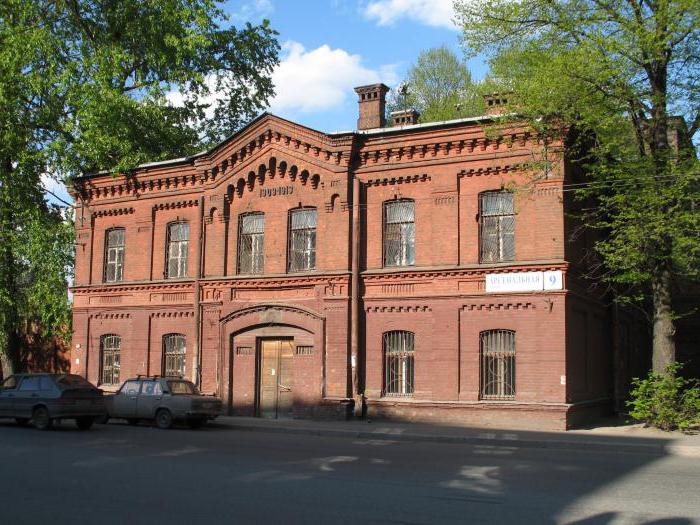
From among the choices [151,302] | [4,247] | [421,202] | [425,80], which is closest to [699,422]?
[421,202]

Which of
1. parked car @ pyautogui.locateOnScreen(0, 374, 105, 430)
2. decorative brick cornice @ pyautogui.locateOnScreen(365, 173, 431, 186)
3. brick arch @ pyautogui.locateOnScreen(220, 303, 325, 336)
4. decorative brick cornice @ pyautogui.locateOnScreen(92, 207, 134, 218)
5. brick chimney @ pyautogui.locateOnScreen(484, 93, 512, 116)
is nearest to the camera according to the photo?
parked car @ pyautogui.locateOnScreen(0, 374, 105, 430)

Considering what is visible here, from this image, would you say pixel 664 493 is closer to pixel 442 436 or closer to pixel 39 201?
pixel 442 436

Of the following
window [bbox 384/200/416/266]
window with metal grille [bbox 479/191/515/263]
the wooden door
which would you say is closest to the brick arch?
the wooden door

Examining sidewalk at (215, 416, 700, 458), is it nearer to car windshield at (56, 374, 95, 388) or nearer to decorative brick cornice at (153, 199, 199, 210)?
car windshield at (56, 374, 95, 388)

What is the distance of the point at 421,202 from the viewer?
75.0 feet

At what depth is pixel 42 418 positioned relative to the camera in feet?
64.9

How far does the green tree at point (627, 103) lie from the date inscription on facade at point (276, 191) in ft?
26.3

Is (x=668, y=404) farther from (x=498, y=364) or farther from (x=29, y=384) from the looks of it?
(x=29, y=384)

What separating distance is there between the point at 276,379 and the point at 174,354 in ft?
15.2

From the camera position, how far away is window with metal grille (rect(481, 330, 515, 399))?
2114 centimetres

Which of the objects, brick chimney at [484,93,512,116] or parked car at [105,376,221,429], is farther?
brick chimney at [484,93,512,116]

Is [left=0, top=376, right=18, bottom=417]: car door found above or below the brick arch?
below

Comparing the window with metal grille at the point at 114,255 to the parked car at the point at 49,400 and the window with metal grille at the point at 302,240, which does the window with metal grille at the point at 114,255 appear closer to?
the window with metal grille at the point at 302,240

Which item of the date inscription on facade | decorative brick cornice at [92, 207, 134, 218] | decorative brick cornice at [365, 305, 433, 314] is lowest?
decorative brick cornice at [365, 305, 433, 314]
